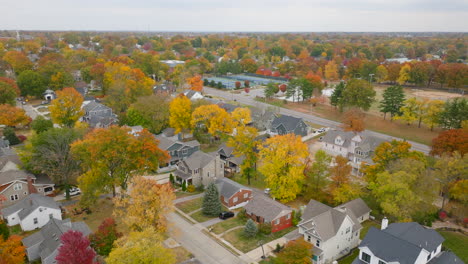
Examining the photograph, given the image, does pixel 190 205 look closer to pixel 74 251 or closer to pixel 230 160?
pixel 230 160

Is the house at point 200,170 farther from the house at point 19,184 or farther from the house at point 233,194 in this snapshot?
the house at point 19,184

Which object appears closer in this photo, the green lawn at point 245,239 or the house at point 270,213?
the green lawn at point 245,239

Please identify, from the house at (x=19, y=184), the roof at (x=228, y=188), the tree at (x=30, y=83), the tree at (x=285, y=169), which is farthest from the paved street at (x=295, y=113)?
the house at (x=19, y=184)

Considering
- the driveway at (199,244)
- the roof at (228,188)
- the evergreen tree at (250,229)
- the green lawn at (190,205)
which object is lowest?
the driveway at (199,244)

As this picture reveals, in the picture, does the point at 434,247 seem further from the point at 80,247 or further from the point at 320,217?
the point at 80,247

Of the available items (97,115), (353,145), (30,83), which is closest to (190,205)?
(353,145)

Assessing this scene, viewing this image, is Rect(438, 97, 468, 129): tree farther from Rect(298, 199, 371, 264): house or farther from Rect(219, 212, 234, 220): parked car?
Rect(219, 212, 234, 220): parked car

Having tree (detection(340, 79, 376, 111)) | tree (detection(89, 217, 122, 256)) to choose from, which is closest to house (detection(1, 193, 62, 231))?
tree (detection(89, 217, 122, 256))
